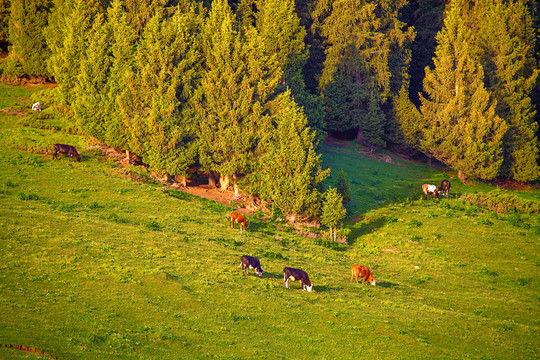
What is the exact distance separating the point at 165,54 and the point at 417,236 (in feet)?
84.4

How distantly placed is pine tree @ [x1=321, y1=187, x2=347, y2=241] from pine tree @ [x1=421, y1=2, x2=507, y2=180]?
87.1ft

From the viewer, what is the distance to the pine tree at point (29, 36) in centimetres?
6316

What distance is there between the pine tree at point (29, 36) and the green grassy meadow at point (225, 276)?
15.4 meters

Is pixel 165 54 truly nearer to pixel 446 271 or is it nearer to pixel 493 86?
pixel 446 271

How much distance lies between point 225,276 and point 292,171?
60.7 ft

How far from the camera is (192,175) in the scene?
51.9 metres

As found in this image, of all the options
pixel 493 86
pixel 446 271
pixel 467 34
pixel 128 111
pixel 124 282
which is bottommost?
pixel 446 271

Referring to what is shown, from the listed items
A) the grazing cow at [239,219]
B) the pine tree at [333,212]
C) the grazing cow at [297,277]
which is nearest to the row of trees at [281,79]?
the pine tree at [333,212]

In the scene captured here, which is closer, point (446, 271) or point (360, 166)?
point (446, 271)

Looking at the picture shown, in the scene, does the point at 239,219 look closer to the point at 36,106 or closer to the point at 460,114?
the point at 36,106

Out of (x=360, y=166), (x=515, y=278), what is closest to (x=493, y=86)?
(x=360, y=166)

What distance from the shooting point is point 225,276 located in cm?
2667

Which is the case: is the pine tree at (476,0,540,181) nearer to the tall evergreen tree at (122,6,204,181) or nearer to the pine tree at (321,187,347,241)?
the pine tree at (321,187,347,241)

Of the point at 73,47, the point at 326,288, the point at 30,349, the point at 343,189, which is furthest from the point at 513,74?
the point at 30,349
